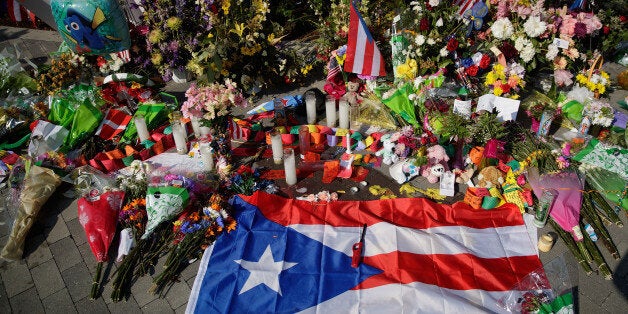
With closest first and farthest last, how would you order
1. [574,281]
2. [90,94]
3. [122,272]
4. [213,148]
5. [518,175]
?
[574,281], [122,272], [518,175], [213,148], [90,94]

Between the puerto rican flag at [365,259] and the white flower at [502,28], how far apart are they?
2713mm

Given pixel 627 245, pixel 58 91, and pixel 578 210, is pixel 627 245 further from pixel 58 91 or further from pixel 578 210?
pixel 58 91

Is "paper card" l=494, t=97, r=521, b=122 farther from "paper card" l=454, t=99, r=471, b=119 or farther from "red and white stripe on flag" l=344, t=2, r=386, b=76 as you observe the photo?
"red and white stripe on flag" l=344, t=2, r=386, b=76

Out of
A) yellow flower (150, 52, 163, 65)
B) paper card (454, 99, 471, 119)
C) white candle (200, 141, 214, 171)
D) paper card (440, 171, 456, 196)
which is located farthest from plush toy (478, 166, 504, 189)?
yellow flower (150, 52, 163, 65)

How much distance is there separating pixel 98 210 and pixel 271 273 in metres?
2.17

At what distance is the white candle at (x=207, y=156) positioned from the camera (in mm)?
5609

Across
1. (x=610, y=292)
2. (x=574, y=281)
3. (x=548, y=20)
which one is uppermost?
(x=548, y=20)

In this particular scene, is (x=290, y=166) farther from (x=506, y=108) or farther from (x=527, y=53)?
(x=527, y=53)

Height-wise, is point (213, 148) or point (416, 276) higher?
point (213, 148)

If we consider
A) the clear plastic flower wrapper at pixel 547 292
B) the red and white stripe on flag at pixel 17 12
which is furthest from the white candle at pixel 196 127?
the red and white stripe on flag at pixel 17 12

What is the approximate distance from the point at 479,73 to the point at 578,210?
268 cm

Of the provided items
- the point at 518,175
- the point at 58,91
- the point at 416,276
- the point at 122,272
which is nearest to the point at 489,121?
the point at 518,175

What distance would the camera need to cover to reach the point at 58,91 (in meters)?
7.09

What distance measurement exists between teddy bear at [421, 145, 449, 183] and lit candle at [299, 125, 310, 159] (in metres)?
1.55
